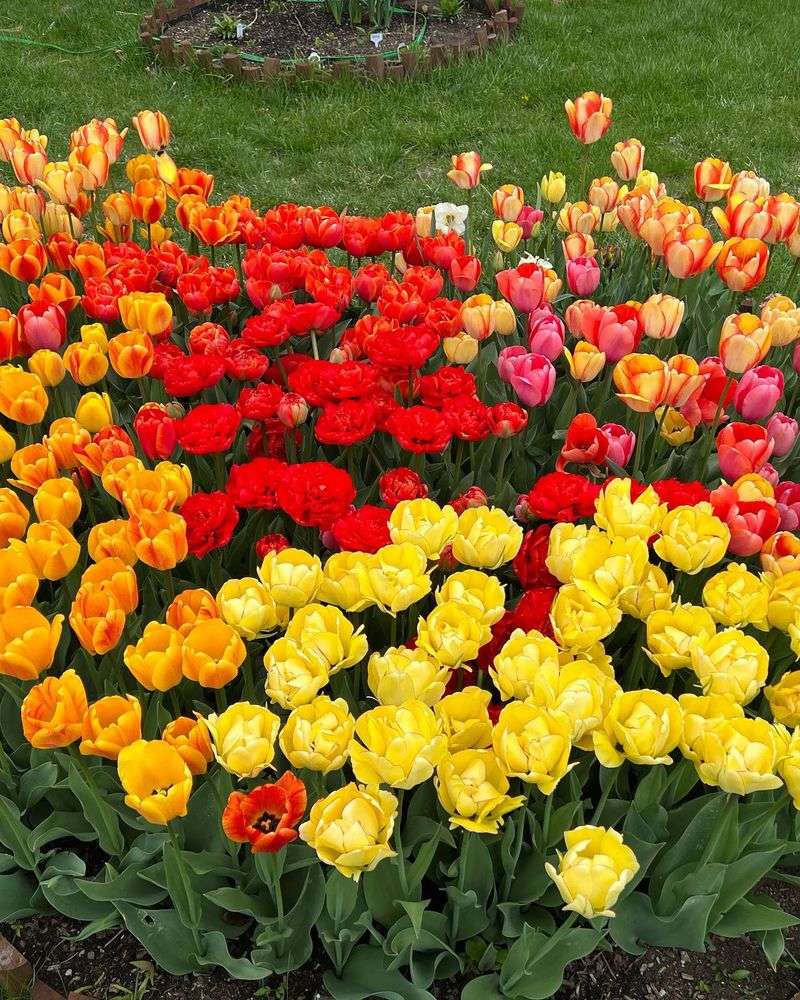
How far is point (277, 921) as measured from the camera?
158 centimetres

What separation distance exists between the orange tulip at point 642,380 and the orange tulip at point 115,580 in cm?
97

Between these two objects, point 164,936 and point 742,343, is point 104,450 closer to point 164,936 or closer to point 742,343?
point 164,936

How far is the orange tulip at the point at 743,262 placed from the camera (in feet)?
7.73

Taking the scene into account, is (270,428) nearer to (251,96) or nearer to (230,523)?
(230,523)

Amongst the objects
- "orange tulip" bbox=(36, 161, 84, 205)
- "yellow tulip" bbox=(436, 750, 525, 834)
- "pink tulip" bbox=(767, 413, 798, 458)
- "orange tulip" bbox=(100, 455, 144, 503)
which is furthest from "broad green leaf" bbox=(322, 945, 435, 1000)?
"orange tulip" bbox=(36, 161, 84, 205)

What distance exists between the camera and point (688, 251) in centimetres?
231

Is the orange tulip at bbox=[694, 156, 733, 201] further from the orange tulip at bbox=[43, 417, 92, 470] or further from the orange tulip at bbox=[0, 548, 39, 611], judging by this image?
the orange tulip at bbox=[0, 548, 39, 611]

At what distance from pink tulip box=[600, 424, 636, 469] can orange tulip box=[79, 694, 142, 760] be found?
1.08 metres

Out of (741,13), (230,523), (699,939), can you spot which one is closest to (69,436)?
(230,523)

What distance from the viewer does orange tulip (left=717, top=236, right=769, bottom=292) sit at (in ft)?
7.73

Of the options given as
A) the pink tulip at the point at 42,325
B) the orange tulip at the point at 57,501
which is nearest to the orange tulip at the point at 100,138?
the pink tulip at the point at 42,325

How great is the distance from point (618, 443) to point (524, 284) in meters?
0.54

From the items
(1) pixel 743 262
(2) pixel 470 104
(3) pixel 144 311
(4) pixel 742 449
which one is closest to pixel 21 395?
(3) pixel 144 311

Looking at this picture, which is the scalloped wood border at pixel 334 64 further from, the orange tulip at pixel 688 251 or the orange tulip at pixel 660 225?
the orange tulip at pixel 688 251
